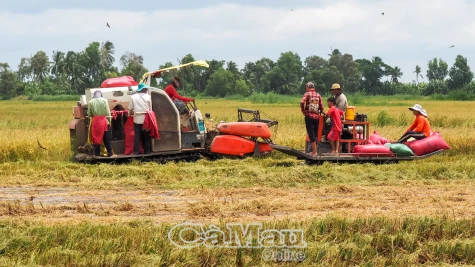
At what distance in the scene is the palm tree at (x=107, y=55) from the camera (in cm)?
8307

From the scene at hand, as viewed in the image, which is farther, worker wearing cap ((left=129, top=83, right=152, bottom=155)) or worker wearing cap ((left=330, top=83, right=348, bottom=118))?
worker wearing cap ((left=330, top=83, right=348, bottom=118))

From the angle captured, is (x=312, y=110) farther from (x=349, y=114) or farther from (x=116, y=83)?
(x=116, y=83)

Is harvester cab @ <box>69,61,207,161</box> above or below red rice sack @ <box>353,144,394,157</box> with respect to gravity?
above

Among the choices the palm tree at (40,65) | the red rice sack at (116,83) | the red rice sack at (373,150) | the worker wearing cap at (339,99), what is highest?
the palm tree at (40,65)

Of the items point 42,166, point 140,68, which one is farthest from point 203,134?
point 140,68

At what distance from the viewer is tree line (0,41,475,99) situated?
7881 centimetres

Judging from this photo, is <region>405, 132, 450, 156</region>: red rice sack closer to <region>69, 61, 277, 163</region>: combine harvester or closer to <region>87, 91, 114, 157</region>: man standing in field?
<region>69, 61, 277, 163</region>: combine harvester

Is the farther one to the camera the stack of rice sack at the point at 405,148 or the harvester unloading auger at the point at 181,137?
Result: the harvester unloading auger at the point at 181,137

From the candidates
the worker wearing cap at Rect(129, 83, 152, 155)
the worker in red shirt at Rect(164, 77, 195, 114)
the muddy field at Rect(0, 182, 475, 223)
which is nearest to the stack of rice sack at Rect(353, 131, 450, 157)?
the muddy field at Rect(0, 182, 475, 223)

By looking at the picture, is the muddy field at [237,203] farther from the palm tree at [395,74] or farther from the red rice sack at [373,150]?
the palm tree at [395,74]

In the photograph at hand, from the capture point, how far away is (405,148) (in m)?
14.2

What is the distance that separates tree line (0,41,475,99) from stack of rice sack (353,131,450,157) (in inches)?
2302

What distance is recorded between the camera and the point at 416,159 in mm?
14438

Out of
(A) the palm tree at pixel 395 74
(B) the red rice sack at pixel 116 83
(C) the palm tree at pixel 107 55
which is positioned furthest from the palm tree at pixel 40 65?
(B) the red rice sack at pixel 116 83
